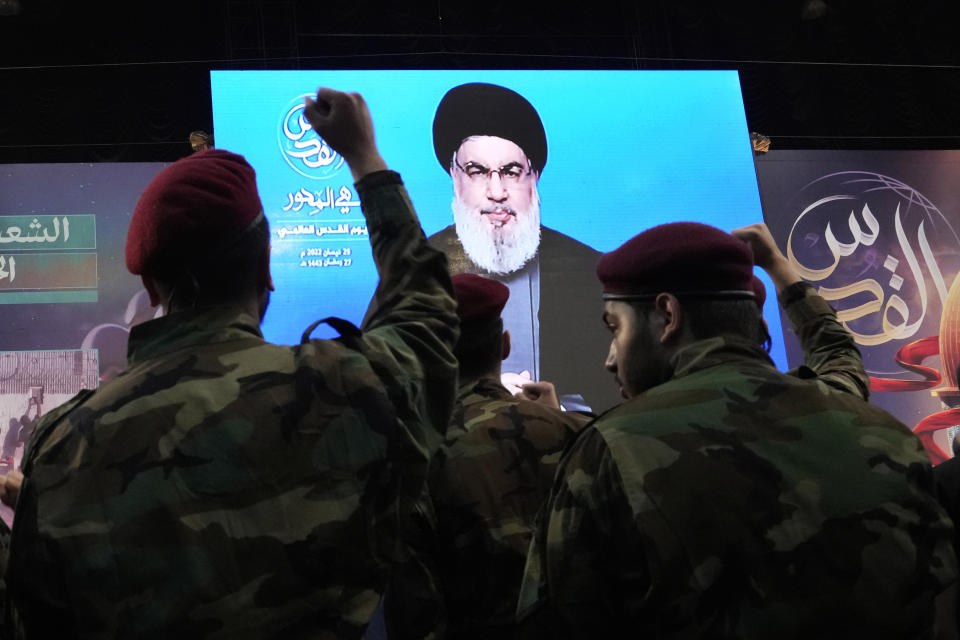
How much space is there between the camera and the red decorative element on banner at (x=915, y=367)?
5.81 metres

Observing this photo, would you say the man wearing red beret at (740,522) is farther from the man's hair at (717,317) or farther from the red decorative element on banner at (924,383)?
the red decorative element on banner at (924,383)

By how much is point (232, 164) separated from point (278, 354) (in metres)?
0.24

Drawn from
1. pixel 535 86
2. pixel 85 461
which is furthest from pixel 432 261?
pixel 535 86

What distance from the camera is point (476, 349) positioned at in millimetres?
2002

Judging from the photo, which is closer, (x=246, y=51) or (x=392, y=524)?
(x=392, y=524)

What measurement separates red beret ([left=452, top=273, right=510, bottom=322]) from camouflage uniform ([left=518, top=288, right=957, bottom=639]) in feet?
2.52

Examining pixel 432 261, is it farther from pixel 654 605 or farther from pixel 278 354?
pixel 654 605

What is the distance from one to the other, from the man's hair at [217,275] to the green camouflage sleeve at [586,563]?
0.44 meters

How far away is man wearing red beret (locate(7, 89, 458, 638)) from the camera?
100 centimetres

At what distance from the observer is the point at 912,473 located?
1.21 meters

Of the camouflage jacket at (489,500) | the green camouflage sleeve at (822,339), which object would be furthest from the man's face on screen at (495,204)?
the green camouflage sleeve at (822,339)

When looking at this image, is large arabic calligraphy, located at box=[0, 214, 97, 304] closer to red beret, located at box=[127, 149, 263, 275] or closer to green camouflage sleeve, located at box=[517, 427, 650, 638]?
red beret, located at box=[127, 149, 263, 275]

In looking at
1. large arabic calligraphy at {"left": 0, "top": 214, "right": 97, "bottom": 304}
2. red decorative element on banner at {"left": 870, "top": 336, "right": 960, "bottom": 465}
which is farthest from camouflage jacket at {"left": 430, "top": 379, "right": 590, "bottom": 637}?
red decorative element on banner at {"left": 870, "top": 336, "right": 960, "bottom": 465}

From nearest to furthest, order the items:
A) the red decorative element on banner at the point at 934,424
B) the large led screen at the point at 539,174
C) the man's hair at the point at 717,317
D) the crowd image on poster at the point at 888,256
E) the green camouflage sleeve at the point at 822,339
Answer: the man's hair at the point at 717,317 < the green camouflage sleeve at the point at 822,339 < the large led screen at the point at 539,174 < the red decorative element on banner at the point at 934,424 < the crowd image on poster at the point at 888,256
